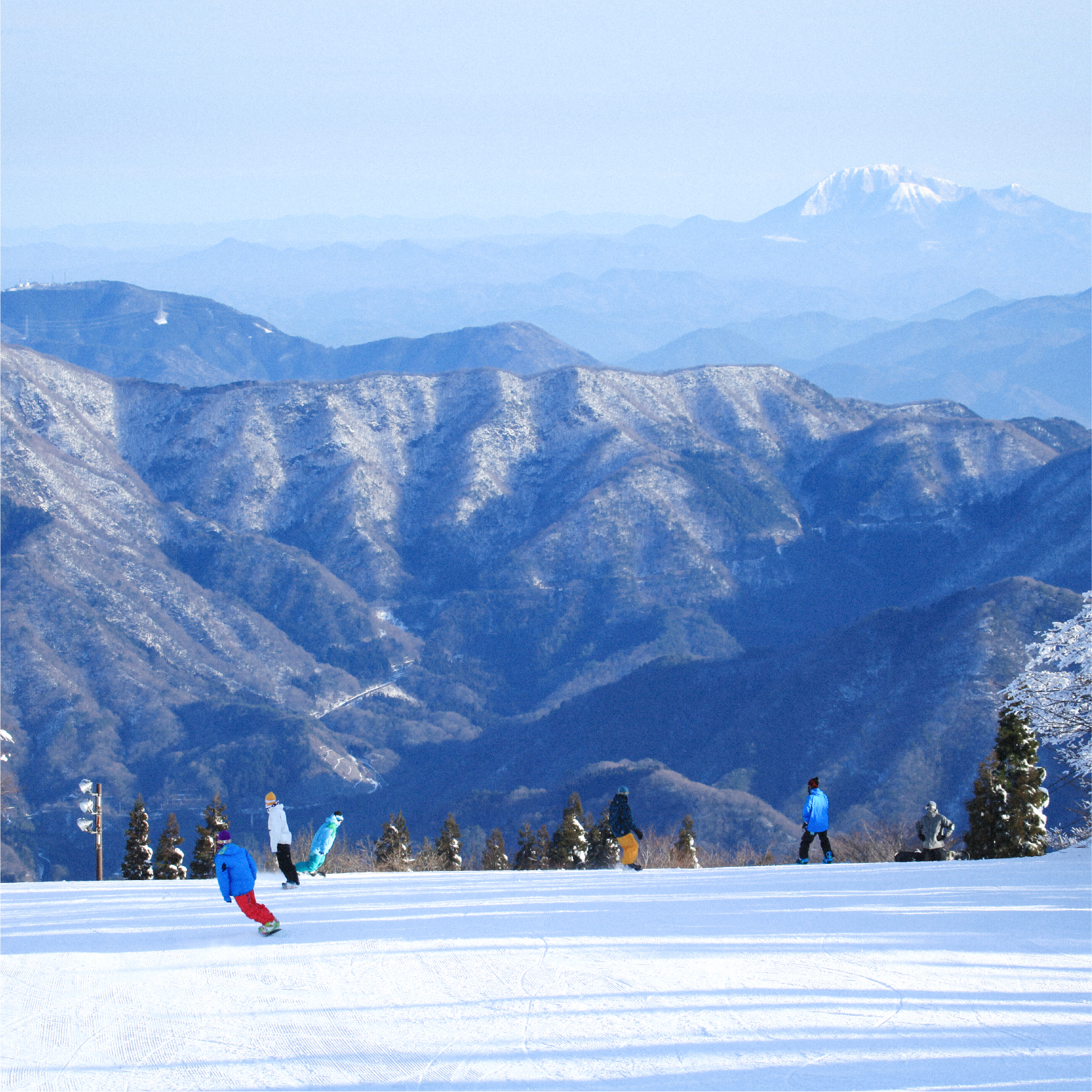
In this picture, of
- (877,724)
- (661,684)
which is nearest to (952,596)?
(877,724)

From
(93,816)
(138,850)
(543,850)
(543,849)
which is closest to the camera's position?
(93,816)

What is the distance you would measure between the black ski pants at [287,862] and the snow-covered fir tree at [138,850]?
37.4m

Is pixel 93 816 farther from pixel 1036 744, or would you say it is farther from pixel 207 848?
pixel 1036 744

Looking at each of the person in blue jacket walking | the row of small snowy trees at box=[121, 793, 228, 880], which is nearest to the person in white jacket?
the person in blue jacket walking

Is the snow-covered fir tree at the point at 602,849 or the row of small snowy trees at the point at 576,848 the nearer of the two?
the row of small snowy trees at the point at 576,848

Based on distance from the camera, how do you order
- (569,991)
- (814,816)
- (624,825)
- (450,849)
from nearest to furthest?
(569,991) → (624,825) → (814,816) → (450,849)

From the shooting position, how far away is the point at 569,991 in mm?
15844

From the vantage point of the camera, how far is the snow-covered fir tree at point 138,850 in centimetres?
5938

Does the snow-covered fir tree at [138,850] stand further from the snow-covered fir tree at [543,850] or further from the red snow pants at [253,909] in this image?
the red snow pants at [253,909]

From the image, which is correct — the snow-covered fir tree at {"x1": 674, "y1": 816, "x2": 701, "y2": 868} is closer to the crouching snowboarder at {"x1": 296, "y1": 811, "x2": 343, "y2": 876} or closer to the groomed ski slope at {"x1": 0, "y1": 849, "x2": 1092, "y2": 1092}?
the crouching snowboarder at {"x1": 296, "y1": 811, "x2": 343, "y2": 876}

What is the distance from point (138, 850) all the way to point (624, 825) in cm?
4154

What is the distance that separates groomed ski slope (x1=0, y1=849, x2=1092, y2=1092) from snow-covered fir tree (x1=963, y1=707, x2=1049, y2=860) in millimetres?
17591

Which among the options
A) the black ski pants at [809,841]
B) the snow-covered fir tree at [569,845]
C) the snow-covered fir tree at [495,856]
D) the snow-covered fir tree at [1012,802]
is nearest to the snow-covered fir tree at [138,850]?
the snow-covered fir tree at [495,856]

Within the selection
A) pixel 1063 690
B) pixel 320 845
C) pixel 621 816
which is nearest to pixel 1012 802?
pixel 1063 690
